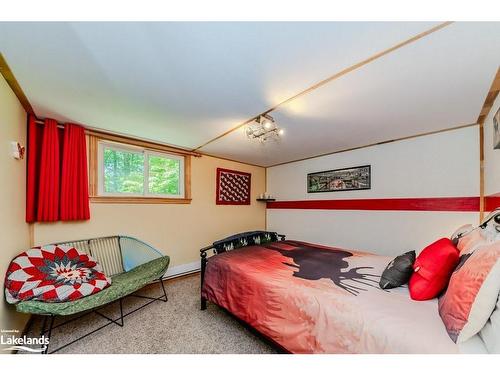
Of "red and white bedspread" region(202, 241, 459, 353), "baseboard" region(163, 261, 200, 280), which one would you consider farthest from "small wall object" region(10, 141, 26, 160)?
"baseboard" region(163, 261, 200, 280)

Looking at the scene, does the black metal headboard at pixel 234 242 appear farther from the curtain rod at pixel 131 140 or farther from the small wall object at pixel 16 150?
the small wall object at pixel 16 150

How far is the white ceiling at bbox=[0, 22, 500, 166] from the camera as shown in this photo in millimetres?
1092

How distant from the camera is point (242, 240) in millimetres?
2889

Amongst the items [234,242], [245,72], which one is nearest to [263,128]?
[245,72]

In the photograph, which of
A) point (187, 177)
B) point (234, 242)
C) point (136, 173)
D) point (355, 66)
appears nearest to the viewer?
point (355, 66)

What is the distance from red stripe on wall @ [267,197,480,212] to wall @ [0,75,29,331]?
156 inches

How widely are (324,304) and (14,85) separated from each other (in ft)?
9.55

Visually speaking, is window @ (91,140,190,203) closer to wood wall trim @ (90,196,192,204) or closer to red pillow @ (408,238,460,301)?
wood wall trim @ (90,196,192,204)

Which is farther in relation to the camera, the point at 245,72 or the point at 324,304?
the point at 245,72

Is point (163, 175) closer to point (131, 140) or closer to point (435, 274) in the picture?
point (131, 140)

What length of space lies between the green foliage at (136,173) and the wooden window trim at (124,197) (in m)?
0.13

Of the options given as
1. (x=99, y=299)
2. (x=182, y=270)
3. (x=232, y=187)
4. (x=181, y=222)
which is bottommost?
(x=182, y=270)

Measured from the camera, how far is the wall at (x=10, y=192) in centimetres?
146

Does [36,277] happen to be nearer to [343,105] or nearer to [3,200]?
[3,200]
